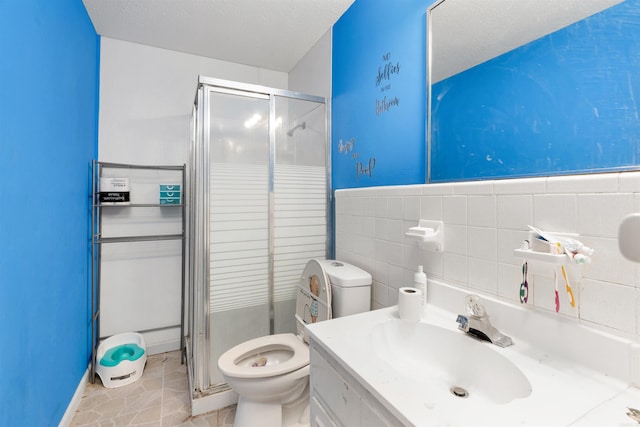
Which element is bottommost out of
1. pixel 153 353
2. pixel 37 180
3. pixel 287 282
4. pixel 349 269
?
pixel 153 353

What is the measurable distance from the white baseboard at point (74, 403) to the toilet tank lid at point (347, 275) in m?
1.61

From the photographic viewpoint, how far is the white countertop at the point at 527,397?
0.53 m

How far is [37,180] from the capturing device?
126cm

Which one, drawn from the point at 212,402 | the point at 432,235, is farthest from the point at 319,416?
the point at 212,402

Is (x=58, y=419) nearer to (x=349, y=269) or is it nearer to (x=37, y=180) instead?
(x=37, y=180)

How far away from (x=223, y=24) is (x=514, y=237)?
220cm

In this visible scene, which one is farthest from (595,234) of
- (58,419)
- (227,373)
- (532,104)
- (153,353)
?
(153,353)

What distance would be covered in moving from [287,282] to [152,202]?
1334 millimetres

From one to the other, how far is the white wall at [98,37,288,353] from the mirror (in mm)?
2031

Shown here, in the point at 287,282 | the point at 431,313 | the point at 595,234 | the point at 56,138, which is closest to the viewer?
the point at 595,234

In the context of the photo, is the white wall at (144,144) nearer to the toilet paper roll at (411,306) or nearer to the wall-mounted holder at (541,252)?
the toilet paper roll at (411,306)

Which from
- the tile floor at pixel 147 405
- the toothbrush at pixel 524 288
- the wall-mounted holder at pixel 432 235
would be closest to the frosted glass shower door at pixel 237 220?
the tile floor at pixel 147 405

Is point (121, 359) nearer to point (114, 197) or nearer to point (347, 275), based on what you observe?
point (114, 197)

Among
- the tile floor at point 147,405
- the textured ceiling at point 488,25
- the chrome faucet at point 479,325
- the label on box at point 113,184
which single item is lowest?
the tile floor at point 147,405
